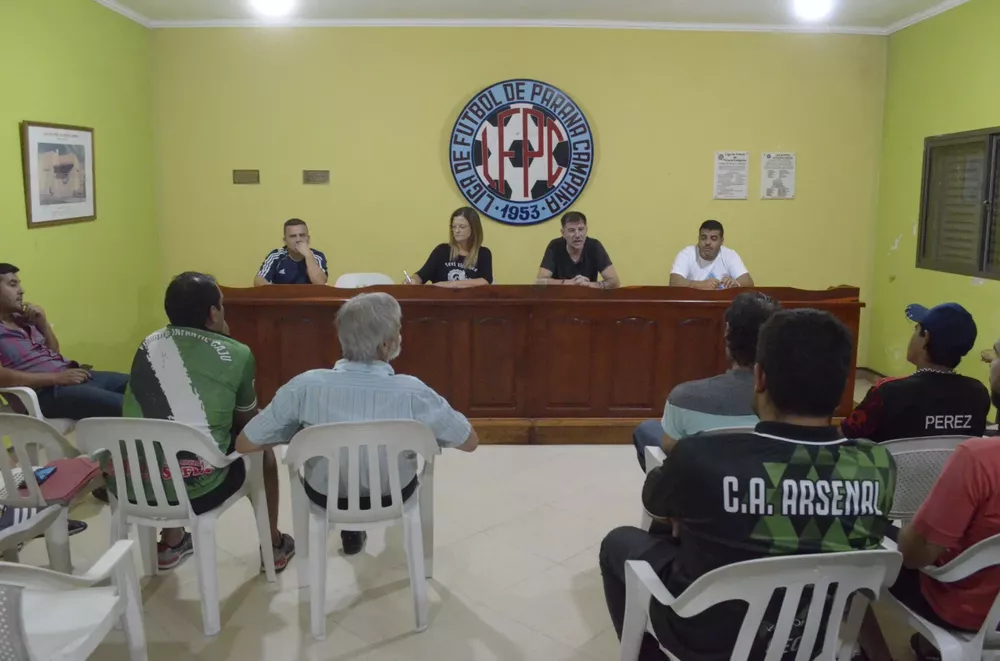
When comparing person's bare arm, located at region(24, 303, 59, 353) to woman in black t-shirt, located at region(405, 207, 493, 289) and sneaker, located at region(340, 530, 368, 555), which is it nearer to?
→ sneaker, located at region(340, 530, 368, 555)

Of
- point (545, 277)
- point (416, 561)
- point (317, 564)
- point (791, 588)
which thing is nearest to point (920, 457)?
point (791, 588)

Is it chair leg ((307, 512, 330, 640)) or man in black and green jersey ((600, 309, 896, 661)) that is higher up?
man in black and green jersey ((600, 309, 896, 661))

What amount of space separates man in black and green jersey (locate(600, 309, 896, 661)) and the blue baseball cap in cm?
84

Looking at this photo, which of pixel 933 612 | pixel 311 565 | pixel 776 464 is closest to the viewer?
pixel 776 464

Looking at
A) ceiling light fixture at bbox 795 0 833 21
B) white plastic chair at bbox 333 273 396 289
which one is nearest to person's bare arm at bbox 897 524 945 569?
white plastic chair at bbox 333 273 396 289

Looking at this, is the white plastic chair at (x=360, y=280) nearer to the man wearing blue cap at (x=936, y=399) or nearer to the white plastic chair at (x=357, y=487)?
the white plastic chair at (x=357, y=487)

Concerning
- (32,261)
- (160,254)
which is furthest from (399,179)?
(32,261)

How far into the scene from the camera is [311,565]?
2.36 m

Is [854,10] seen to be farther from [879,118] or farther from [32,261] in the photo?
[32,261]

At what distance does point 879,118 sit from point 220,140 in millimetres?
4983

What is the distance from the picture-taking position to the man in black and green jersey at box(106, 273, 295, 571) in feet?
8.02

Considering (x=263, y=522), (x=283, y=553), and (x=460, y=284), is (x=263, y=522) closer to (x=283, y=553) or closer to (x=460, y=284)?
(x=283, y=553)

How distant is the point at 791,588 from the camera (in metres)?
1.52

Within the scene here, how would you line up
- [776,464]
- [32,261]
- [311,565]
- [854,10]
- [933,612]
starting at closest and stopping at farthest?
[776,464], [933,612], [311,565], [32,261], [854,10]
